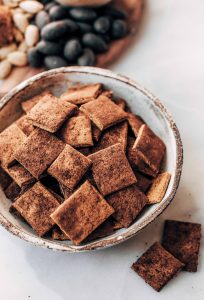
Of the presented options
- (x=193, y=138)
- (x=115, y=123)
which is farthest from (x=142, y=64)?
(x=115, y=123)

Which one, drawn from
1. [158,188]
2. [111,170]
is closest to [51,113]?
[111,170]

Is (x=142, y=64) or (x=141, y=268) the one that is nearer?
(x=141, y=268)

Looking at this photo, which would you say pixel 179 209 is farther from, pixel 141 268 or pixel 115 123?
pixel 115 123

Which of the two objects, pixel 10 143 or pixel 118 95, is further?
pixel 118 95

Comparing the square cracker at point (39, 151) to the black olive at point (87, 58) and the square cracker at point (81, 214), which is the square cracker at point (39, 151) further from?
the black olive at point (87, 58)

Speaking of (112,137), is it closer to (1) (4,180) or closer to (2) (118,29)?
(1) (4,180)

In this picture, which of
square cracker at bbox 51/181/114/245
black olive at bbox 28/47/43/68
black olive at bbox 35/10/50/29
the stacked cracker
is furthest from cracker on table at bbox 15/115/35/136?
black olive at bbox 35/10/50/29
